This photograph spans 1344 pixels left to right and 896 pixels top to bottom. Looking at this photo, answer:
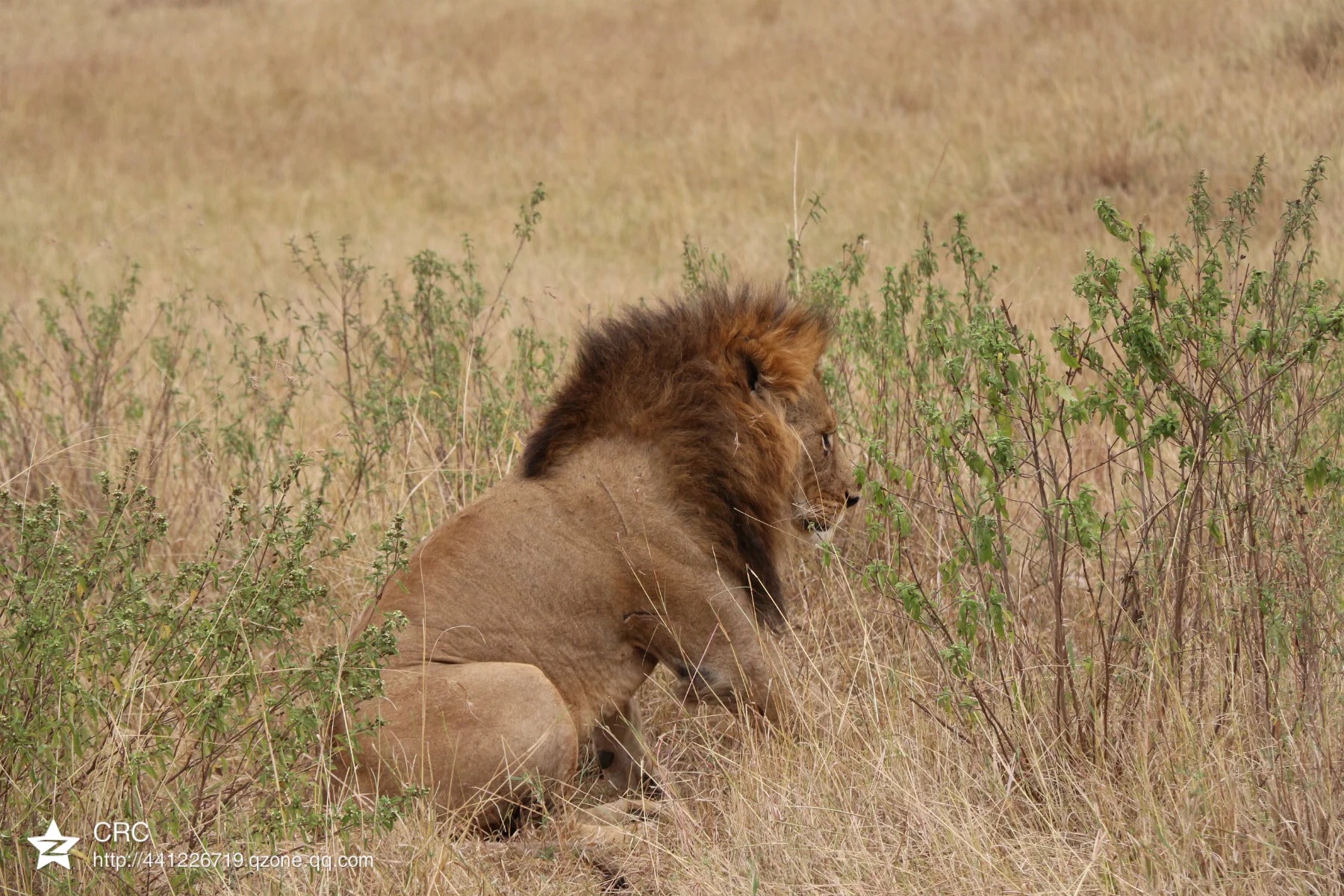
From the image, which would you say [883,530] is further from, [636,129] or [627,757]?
[636,129]

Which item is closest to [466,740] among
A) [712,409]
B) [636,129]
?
[712,409]

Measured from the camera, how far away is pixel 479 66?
19.6 m

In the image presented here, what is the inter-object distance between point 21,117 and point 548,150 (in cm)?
815

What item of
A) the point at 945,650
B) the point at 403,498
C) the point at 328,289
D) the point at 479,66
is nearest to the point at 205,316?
the point at 328,289

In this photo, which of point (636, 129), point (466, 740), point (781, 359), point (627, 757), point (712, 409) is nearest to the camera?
point (466, 740)

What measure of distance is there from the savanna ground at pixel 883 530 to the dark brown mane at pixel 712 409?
0.33m

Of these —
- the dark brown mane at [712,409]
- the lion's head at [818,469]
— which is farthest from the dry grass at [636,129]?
the dark brown mane at [712,409]

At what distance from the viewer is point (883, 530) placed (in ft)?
13.7

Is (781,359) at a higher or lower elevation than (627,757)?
higher

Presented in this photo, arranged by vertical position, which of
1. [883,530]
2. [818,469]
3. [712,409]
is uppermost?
[712,409]

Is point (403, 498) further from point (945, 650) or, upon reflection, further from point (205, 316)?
point (205, 316)

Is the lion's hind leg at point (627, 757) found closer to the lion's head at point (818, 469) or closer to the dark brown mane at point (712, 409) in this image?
the dark brown mane at point (712, 409)

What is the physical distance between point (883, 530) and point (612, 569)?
84 centimetres

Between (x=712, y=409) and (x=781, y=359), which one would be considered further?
(x=781, y=359)
